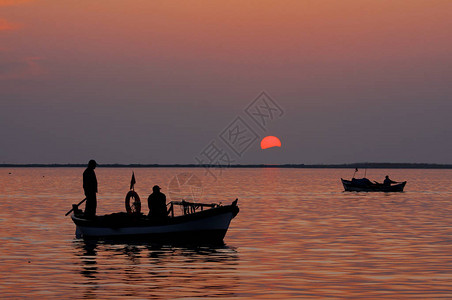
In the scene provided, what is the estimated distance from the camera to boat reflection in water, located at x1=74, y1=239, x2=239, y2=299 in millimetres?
21938

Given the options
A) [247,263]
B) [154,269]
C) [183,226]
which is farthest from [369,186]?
[154,269]

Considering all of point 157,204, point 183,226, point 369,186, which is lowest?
point 183,226

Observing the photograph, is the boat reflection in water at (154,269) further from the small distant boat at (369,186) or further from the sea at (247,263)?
the small distant boat at (369,186)

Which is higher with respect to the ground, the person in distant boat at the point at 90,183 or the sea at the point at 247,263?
the person in distant boat at the point at 90,183

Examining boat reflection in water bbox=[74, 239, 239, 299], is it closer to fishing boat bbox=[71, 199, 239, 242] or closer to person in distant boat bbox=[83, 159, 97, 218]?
fishing boat bbox=[71, 199, 239, 242]

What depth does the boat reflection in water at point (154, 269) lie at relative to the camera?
72.0ft

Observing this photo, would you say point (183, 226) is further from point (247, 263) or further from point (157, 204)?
point (247, 263)

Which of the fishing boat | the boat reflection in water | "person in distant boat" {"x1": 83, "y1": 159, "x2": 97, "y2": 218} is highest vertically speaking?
"person in distant boat" {"x1": 83, "y1": 159, "x2": 97, "y2": 218}

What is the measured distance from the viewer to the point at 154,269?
1056 inches

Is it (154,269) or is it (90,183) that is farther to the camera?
(90,183)

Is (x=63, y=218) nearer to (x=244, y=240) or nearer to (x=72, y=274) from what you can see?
(x=244, y=240)

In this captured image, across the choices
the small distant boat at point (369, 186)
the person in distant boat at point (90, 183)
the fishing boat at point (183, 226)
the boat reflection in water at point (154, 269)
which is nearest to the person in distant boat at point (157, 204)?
the fishing boat at point (183, 226)

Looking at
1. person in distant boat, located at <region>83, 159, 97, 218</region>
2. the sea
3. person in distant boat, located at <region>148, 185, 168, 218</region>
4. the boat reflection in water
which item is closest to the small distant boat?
the sea

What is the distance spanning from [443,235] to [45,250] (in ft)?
67.4
